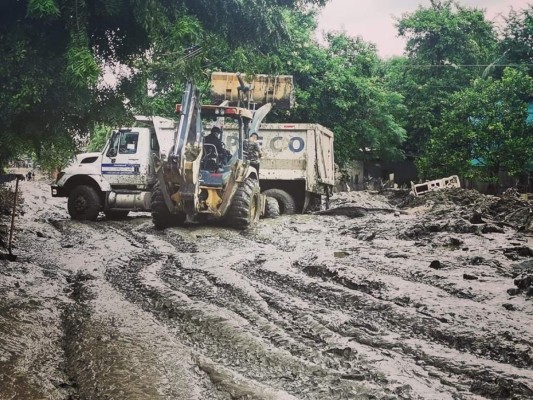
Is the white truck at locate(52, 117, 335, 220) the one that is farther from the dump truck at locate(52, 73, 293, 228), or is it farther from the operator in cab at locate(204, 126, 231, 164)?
the operator in cab at locate(204, 126, 231, 164)

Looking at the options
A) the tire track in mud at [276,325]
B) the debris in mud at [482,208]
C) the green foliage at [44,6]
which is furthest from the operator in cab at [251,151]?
the green foliage at [44,6]

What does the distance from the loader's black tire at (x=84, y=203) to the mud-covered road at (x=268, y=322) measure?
5.22 metres

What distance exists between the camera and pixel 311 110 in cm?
2591

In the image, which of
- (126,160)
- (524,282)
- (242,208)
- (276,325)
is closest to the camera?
(276,325)

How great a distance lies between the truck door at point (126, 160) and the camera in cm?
1520

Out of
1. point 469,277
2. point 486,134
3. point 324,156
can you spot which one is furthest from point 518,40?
point 469,277

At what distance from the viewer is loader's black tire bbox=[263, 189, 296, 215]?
695 inches

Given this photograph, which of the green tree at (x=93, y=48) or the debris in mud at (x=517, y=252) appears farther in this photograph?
the debris in mud at (x=517, y=252)

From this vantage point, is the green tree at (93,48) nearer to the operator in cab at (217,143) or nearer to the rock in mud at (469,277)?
the rock in mud at (469,277)

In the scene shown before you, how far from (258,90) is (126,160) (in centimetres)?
475

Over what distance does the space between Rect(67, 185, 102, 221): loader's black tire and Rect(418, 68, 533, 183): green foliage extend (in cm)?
1976

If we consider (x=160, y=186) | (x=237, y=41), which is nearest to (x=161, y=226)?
(x=160, y=186)

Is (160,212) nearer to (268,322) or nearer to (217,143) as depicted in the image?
(217,143)

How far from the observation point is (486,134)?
2828cm
